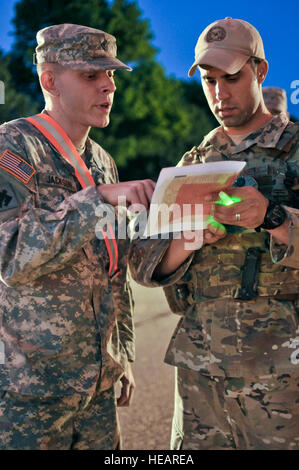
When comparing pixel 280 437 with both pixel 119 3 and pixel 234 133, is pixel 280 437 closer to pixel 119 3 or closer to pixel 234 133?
pixel 234 133

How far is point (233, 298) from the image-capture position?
2.63 m

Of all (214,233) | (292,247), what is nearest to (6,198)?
(214,233)

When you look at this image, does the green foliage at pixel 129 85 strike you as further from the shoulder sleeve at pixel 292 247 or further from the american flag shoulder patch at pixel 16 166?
the shoulder sleeve at pixel 292 247

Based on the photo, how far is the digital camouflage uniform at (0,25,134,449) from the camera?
2.44 meters

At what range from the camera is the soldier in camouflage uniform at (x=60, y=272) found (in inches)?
96.3

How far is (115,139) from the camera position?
28375mm

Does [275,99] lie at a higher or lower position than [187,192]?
higher

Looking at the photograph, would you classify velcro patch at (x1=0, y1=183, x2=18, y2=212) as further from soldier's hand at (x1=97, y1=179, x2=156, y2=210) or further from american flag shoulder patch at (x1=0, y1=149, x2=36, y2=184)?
soldier's hand at (x1=97, y1=179, x2=156, y2=210)

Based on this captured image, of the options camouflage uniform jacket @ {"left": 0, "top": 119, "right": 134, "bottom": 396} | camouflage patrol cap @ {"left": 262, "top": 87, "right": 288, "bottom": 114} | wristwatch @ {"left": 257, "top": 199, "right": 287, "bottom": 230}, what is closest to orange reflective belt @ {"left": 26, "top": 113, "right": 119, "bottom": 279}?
camouflage uniform jacket @ {"left": 0, "top": 119, "right": 134, "bottom": 396}

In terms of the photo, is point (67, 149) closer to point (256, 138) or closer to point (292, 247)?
point (256, 138)

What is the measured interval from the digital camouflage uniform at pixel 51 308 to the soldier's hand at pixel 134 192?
0.20 feet

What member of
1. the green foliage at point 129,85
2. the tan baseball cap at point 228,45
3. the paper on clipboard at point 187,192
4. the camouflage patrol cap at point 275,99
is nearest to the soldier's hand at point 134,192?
the paper on clipboard at point 187,192

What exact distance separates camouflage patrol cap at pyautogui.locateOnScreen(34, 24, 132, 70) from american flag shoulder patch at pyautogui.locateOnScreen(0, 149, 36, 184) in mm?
566
